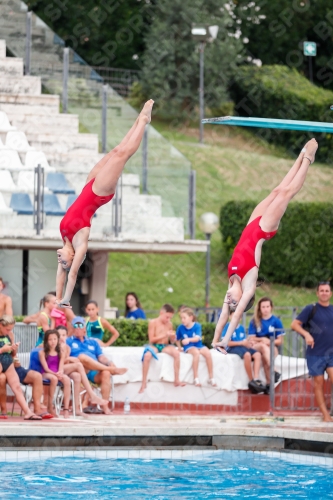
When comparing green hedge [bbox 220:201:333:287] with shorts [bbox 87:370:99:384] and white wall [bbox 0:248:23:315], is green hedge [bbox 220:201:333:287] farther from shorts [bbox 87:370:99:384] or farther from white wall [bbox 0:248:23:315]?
shorts [bbox 87:370:99:384]

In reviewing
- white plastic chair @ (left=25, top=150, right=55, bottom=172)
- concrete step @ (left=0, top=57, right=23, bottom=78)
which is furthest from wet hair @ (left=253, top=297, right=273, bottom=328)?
Result: concrete step @ (left=0, top=57, right=23, bottom=78)

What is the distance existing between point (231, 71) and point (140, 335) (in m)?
24.4

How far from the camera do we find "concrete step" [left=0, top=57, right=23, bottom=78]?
20.7m

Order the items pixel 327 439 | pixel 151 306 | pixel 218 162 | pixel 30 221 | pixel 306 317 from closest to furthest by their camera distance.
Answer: pixel 327 439 → pixel 306 317 → pixel 30 221 → pixel 151 306 → pixel 218 162

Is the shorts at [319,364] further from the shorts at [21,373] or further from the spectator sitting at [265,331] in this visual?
the shorts at [21,373]

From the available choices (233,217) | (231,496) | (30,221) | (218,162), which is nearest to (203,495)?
(231,496)

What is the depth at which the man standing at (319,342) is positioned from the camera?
13.0 meters

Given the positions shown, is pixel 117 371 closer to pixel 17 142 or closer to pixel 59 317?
pixel 59 317

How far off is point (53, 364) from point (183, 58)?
27.4 meters

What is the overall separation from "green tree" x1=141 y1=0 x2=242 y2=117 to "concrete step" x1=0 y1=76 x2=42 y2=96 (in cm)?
1649

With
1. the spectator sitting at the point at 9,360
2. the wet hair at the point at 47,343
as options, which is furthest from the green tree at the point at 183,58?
the spectator sitting at the point at 9,360

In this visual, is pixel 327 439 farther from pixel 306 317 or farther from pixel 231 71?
pixel 231 71

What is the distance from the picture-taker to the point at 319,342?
Answer: 1308 cm

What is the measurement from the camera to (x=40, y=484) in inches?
401
